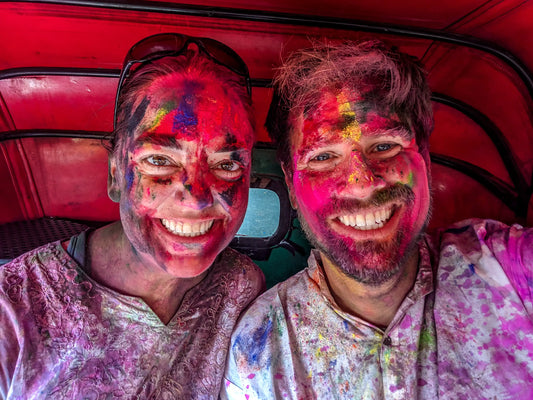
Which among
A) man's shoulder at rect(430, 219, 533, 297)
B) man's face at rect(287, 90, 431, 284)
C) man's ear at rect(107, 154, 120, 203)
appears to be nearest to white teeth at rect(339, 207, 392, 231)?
man's face at rect(287, 90, 431, 284)

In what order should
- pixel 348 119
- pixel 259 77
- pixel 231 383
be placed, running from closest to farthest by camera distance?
pixel 348 119 < pixel 231 383 < pixel 259 77

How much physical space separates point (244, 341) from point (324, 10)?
166cm

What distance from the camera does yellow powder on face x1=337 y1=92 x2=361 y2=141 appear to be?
1.67 metres

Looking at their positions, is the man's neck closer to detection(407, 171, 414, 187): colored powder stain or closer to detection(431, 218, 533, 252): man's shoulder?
detection(431, 218, 533, 252): man's shoulder

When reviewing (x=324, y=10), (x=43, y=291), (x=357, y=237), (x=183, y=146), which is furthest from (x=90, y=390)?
(x=324, y=10)

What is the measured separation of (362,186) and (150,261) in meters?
1.00

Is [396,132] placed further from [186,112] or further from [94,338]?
[94,338]

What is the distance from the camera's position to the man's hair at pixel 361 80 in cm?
174

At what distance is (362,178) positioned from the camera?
1.59 metres

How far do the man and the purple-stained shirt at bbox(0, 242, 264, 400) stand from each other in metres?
0.16

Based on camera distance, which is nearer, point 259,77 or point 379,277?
point 379,277

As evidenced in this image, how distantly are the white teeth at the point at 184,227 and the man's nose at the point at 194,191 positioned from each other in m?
0.12

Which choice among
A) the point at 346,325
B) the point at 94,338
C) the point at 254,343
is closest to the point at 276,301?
the point at 254,343

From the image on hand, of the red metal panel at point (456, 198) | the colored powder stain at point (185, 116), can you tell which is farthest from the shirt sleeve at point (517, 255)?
the colored powder stain at point (185, 116)
